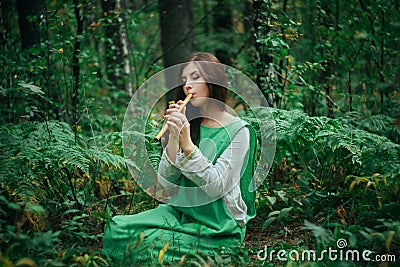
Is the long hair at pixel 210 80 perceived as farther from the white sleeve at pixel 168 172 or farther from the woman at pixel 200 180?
the white sleeve at pixel 168 172

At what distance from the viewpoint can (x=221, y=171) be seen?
8.91 feet

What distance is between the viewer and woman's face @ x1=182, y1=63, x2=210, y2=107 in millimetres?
2824

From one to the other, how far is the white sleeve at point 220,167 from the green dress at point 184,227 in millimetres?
66

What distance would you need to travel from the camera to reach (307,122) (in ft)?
11.0

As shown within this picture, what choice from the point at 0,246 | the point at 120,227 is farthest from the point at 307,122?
the point at 0,246

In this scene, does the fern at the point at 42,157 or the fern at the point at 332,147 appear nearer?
the fern at the point at 42,157

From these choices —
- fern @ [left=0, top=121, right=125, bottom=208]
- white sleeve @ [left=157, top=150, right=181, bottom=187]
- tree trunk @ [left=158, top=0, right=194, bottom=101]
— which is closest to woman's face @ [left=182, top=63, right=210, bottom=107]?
white sleeve @ [left=157, top=150, right=181, bottom=187]

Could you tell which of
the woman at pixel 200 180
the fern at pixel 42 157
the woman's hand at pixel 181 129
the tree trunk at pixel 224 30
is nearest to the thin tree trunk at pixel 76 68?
the fern at pixel 42 157

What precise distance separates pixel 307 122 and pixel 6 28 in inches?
131

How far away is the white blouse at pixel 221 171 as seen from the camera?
263cm

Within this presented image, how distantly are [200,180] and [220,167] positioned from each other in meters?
0.16

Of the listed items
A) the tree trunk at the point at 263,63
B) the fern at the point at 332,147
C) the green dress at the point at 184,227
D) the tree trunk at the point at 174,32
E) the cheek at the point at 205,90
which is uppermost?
the tree trunk at the point at 174,32

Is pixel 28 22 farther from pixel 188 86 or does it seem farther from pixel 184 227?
pixel 184 227

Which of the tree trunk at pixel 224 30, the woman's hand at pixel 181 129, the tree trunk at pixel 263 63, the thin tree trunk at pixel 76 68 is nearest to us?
the woman's hand at pixel 181 129
